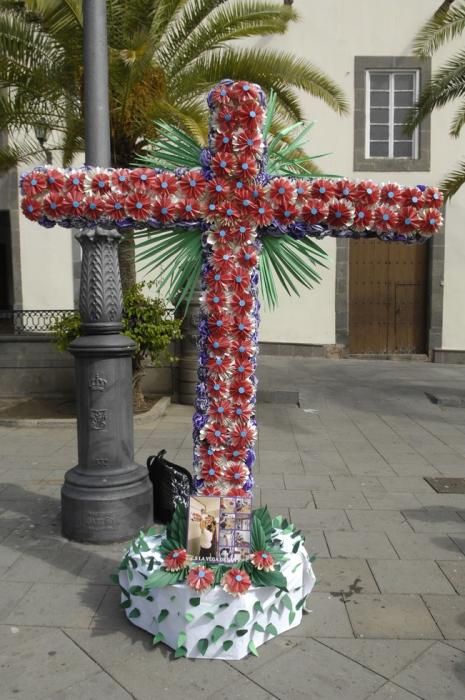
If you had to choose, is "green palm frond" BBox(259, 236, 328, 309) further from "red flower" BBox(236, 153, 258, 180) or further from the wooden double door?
the wooden double door

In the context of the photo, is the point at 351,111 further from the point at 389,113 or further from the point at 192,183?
the point at 192,183

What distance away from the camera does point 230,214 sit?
3041 mm

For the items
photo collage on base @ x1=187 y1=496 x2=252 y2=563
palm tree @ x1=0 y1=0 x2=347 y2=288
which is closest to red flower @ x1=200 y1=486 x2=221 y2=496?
photo collage on base @ x1=187 y1=496 x2=252 y2=563

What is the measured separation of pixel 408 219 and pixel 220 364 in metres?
1.22

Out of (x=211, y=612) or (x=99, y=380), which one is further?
(x=99, y=380)

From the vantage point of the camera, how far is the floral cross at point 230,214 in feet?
9.95

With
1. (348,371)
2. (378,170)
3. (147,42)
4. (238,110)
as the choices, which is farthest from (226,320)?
(378,170)

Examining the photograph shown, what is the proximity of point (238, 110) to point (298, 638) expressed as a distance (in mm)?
2723

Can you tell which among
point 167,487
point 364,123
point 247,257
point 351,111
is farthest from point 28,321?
point 247,257

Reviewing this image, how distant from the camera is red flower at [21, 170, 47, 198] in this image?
3139 mm

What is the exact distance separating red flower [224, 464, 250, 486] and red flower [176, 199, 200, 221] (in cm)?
133

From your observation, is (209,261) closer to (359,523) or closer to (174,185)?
(174,185)

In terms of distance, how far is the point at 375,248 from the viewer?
1558cm

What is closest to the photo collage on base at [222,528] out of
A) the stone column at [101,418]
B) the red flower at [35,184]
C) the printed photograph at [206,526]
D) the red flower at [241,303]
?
the printed photograph at [206,526]
